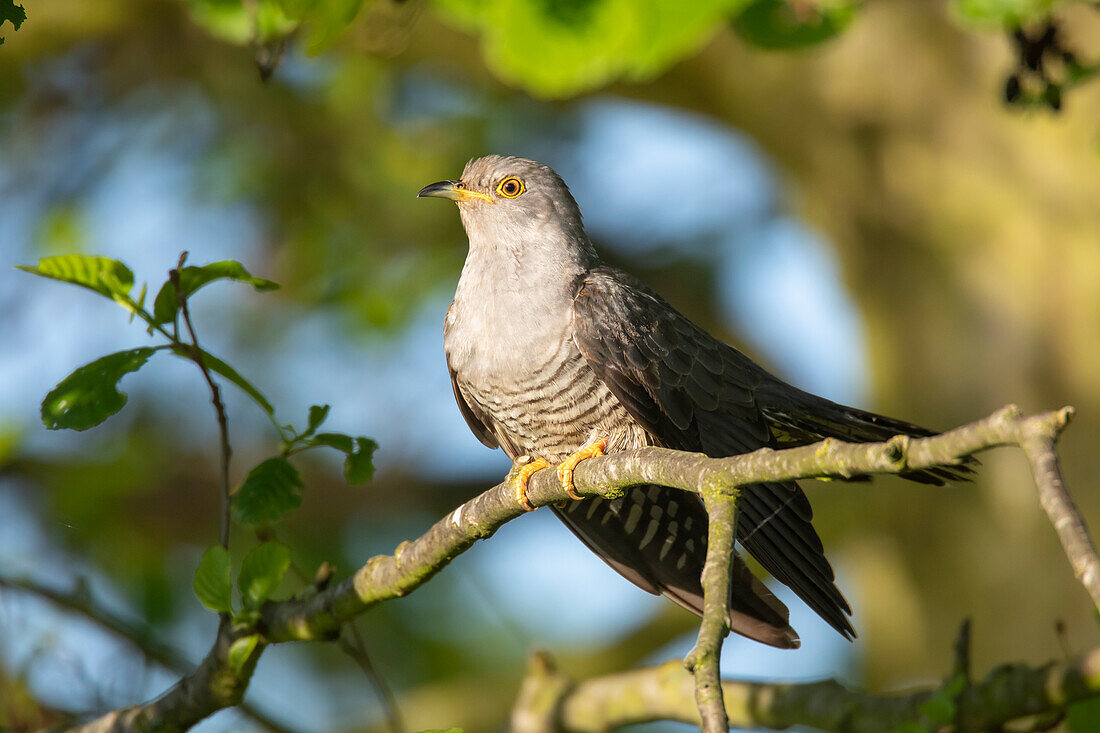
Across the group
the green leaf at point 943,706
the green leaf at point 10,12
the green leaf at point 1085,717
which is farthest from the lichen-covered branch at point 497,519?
the green leaf at point 10,12

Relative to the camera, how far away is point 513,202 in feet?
11.3

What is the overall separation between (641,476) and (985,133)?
14.6 ft

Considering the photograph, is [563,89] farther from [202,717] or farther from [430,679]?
[430,679]

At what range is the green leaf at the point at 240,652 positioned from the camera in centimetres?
219

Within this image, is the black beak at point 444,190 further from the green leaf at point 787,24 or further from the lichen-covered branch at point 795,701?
the lichen-covered branch at point 795,701

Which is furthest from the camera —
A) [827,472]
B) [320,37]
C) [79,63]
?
[79,63]

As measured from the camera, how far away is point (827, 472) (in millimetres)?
1404

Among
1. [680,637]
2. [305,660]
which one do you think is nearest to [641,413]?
[680,637]

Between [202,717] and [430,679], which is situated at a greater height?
[430,679]

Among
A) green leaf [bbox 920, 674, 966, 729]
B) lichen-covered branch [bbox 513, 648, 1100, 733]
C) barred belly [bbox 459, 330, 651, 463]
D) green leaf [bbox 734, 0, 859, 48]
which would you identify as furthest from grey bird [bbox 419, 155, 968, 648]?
green leaf [bbox 734, 0, 859, 48]

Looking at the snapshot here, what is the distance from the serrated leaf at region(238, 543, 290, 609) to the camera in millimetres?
2113

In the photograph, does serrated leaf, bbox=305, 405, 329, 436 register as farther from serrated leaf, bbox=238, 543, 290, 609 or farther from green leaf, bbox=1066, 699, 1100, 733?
green leaf, bbox=1066, 699, 1100, 733

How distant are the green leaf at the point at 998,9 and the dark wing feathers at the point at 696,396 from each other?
120cm

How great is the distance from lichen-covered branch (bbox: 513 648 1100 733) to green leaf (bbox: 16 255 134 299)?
1758 mm
